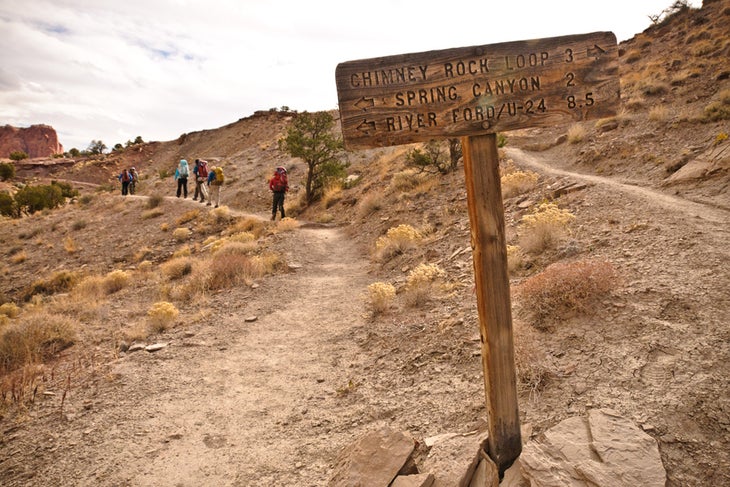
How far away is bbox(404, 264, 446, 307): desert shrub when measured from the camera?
7.26 m

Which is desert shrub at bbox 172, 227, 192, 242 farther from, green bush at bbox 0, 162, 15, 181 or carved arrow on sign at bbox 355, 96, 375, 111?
green bush at bbox 0, 162, 15, 181

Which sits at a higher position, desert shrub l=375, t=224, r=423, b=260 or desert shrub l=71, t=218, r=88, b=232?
desert shrub l=71, t=218, r=88, b=232

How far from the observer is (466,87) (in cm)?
253

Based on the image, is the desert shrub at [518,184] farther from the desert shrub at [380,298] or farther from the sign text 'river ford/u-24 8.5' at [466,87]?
the sign text 'river ford/u-24 8.5' at [466,87]

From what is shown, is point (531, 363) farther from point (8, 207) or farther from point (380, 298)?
point (8, 207)

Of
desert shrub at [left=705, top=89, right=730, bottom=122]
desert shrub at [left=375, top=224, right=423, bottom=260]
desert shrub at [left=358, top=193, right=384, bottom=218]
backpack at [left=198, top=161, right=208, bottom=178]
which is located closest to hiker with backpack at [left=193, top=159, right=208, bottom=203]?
backpack at [left=198, top=161, right=208, bottom=178]

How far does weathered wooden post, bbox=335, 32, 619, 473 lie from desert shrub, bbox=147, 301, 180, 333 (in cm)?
670

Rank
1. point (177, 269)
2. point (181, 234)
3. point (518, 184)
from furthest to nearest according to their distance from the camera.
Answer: point (181, 234)
point (177, 269)
point (518, 184)

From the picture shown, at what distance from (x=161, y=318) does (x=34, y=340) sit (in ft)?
6.41

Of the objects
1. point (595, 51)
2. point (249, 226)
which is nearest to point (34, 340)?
point (595, 51)

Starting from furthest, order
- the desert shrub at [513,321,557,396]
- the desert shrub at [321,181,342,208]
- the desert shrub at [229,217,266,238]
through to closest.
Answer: the desert shrub at [321,181,342,208]
the desert shrub at [229,217,266,238]
the desert shrub at [513,321,557,396]

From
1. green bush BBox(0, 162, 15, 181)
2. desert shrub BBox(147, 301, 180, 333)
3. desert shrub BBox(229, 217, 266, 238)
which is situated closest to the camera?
desert shrub BBox(147, 301, 180, 333)

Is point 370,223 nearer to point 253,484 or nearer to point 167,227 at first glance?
point 167,227

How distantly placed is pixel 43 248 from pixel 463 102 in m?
23.7
